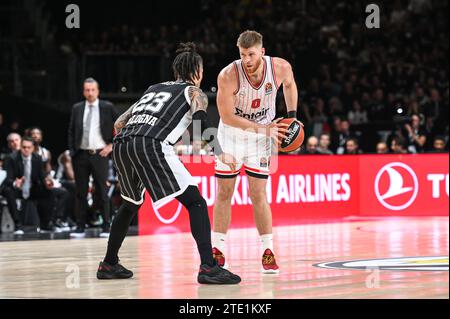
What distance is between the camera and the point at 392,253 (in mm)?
10094

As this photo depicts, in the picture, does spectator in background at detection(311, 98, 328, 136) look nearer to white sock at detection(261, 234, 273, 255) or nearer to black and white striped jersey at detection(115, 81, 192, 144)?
white sock at detection(261, 234, 273, 255)

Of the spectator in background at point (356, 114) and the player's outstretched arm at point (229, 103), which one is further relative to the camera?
the spectator in background at point (356, 114)

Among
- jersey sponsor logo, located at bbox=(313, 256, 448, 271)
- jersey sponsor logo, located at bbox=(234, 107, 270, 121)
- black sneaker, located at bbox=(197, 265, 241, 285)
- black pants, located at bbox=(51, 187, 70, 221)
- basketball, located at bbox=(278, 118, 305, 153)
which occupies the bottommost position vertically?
jersey sponsor logo, located at bbox=(313, 256, 448, 271)

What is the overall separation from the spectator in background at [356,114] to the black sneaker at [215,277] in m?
13.4

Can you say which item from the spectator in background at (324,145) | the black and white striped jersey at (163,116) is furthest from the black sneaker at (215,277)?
the spectator in background at (324,145)

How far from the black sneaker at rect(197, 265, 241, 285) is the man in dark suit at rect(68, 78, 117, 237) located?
584 centimetres

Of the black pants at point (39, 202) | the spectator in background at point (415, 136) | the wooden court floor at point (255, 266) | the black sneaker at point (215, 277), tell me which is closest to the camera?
the wooden court floor at point (255, 266)

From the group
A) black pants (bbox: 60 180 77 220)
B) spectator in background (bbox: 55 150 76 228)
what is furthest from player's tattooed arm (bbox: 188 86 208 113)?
black pants (bbox: 60 180 77 220)

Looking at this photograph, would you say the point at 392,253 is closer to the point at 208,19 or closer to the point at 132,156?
the point at 132,156

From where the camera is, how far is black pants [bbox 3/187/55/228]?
46.6 feet

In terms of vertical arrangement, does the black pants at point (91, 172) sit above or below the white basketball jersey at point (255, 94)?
below

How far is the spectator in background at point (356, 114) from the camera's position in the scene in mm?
20681

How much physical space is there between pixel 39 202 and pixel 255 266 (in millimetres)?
6278

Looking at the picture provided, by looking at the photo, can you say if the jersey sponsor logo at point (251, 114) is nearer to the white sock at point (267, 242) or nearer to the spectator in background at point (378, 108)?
the white sock at point (267, 242)
